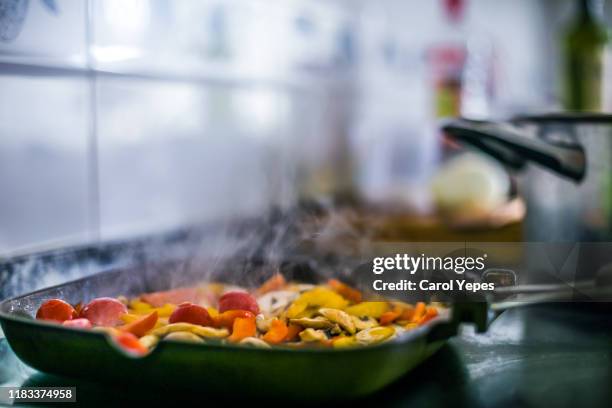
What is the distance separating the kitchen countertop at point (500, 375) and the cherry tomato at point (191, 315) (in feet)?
0.19

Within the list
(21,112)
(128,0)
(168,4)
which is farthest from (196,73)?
(21,112)

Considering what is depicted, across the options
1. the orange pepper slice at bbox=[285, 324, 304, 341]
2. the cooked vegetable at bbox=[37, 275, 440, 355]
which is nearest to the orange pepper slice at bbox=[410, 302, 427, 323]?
the cooked vegetable at bbox=[37, 275, 440, 355]

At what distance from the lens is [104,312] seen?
571mm

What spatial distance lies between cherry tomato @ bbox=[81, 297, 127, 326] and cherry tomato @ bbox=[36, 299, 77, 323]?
0.01 metres

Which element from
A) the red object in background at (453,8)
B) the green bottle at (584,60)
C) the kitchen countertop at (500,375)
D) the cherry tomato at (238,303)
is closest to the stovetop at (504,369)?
the kitchen countertop at (500,375)

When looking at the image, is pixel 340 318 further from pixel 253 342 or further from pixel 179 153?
pixel 179 153

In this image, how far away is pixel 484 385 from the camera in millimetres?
525

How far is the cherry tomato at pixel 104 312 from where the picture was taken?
1.85 ft

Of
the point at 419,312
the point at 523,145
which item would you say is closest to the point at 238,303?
the point at 419,312

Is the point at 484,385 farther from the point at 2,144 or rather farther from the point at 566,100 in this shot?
the point at 566,100

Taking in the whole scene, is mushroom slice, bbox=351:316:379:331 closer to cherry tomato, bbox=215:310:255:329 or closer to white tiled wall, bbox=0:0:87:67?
cherry tomato, bbox=215:310:255:329

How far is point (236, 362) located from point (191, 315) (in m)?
0.10

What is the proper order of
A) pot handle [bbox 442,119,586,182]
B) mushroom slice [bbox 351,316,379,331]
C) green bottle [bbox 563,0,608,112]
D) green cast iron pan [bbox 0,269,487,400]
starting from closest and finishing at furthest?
green cast iron pan [bbox 0,269,487,400] → mushroom slice [bbox 351,316,379,331] → pot handle [bbox 442,119,586,182] → green bottle [bbox 563,0,608,112]

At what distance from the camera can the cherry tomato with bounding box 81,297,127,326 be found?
22.1 inches
